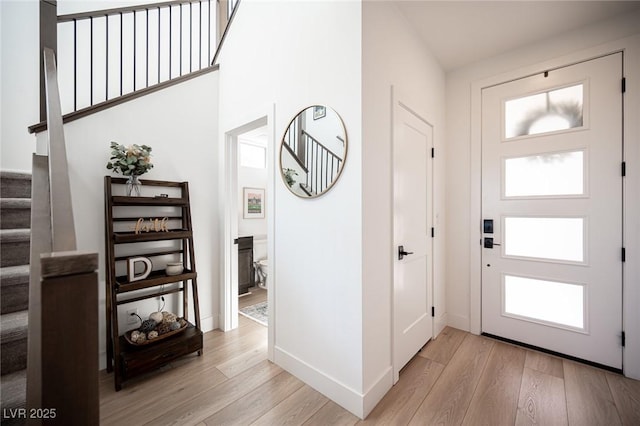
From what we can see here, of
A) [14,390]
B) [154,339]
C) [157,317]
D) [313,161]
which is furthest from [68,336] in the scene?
[157,317]

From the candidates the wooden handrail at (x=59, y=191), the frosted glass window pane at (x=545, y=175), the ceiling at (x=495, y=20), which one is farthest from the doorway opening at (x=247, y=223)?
→ the frosted glass window pane at (x=545, y=175)

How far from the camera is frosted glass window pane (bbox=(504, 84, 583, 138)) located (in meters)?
2.20

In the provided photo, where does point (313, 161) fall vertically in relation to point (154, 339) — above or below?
above

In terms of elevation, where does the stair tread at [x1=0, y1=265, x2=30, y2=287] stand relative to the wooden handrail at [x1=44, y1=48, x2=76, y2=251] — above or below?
below

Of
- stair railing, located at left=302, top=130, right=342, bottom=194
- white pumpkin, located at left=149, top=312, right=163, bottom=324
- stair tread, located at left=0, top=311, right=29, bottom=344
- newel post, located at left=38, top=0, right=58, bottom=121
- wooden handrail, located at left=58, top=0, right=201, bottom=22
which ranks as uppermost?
wooden handrail, located at left=58, top=0, right=201, bottom=22

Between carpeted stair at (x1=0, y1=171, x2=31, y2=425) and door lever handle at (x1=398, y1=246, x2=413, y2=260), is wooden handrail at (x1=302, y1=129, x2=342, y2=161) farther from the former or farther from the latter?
carpeted stair at (x1=0, y1=171, x2=31, y2=425)

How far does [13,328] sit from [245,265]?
2769mm

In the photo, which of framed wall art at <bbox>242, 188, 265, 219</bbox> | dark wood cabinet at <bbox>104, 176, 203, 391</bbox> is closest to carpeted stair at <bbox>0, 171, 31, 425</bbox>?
dark wood cabinet at <bbox>104, 176, 203, 391</bbox>

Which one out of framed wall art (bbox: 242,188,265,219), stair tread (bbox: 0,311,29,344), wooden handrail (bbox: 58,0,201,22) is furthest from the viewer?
framed wall art (bbox: 242,188,265,219)

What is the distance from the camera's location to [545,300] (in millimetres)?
2330

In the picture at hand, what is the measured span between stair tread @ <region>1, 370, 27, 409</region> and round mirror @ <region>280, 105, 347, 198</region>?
1.68m

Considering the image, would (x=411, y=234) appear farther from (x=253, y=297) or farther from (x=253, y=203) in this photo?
(x=253, y=203)

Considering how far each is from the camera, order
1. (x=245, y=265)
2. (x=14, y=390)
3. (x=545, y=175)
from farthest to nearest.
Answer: (x=245, y=265), (x=545, y=175), (x=14, y=390)

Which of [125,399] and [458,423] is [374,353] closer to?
[458,423]
